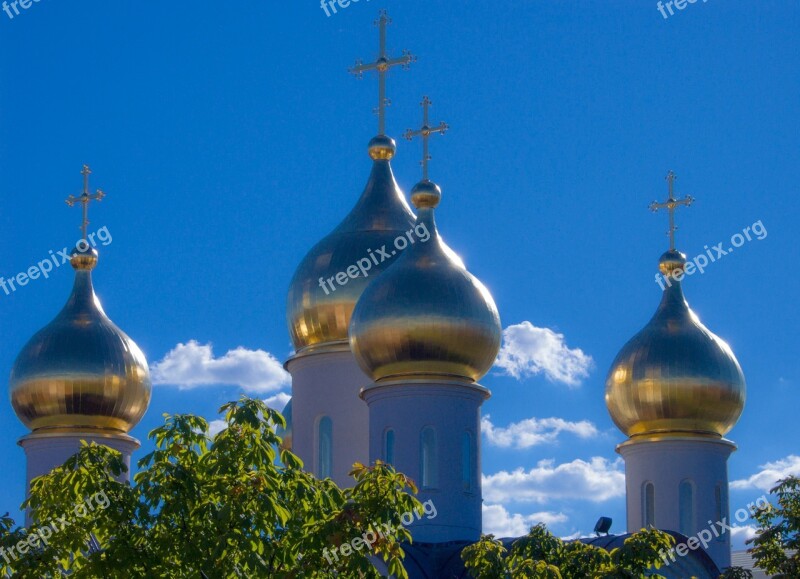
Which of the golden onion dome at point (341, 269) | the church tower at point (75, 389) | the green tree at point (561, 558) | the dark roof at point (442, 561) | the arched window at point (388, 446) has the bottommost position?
the green tree at point (561, 558)

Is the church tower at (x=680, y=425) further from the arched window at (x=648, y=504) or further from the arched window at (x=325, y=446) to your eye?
the arched window at (x=325, y=446)

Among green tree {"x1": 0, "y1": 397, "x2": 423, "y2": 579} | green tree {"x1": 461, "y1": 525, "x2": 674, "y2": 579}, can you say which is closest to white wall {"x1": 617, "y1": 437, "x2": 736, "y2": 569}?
green tree {"x1": 461, "y1": 525, "x2": 674, "y2": 579}

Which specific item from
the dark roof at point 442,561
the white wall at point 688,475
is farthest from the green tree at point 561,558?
the white wall at point 688,475

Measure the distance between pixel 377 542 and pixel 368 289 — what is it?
555 inches

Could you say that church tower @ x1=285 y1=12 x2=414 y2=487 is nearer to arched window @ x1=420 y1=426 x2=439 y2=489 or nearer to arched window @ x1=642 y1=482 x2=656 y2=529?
arched window @ x1=420 y1=426 x2=439 y2=489

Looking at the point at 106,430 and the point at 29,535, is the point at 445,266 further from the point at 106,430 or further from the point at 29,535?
the point at 29,535

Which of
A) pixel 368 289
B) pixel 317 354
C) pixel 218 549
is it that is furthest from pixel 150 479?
pixel 317 354

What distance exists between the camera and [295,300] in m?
32.1

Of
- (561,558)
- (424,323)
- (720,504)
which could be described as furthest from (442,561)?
(561,558)

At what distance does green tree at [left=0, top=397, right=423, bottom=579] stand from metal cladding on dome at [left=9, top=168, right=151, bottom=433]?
1532cm

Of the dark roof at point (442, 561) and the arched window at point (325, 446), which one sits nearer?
the dark roof at point (442, 561)

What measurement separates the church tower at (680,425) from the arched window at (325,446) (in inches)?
204

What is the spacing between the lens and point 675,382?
1224 inches

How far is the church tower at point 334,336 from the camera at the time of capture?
1230 inches
